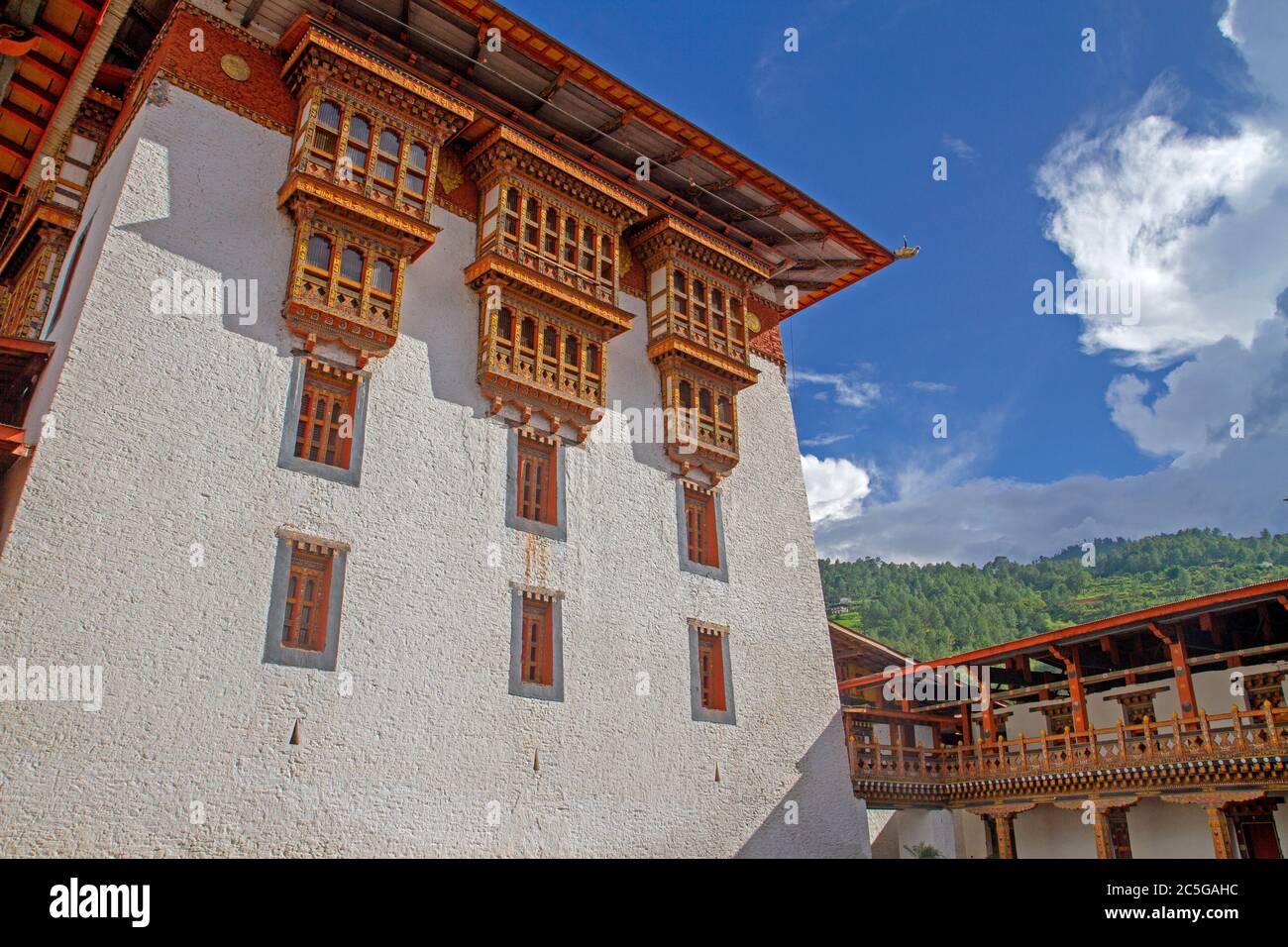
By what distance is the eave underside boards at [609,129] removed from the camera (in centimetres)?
1612

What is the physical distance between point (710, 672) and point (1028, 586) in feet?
272

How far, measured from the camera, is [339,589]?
1316cm

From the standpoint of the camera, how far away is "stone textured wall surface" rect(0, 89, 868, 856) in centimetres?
1114

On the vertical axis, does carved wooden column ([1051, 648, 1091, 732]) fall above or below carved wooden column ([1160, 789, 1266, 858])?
above

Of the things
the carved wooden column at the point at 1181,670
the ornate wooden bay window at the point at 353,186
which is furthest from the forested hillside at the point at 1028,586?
the ornate wooden bay window at the point at 353,186

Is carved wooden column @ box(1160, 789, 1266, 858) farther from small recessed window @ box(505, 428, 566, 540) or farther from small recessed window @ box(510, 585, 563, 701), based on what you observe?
small recessed window @ box(505, 428, 566, 540)

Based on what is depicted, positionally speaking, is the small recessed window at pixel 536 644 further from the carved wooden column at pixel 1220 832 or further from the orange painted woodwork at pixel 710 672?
the carved wooden column at pixel 1220 832

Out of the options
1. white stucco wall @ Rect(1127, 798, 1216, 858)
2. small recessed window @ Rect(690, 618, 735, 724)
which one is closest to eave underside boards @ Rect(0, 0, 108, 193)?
small recessed window @ Rect(690, 618, 735, 724)

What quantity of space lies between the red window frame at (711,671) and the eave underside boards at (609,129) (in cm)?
884

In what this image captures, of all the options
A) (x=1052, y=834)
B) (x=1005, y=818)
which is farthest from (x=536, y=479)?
(x=1052, y=834)

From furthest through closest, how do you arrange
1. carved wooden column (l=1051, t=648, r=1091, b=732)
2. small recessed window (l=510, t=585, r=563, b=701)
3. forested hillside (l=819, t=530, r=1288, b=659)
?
1. forested hillside (l=819, t=530, r=1288, b=659)
2. carved wooden column (l=1051, t=648, r=1091, b=732)
3. small recessed window (l=510, t=585, r=563, b=701)

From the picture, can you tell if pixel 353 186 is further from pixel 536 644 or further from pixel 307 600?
pixel 536 644

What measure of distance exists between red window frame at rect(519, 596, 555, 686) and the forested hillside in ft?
158
